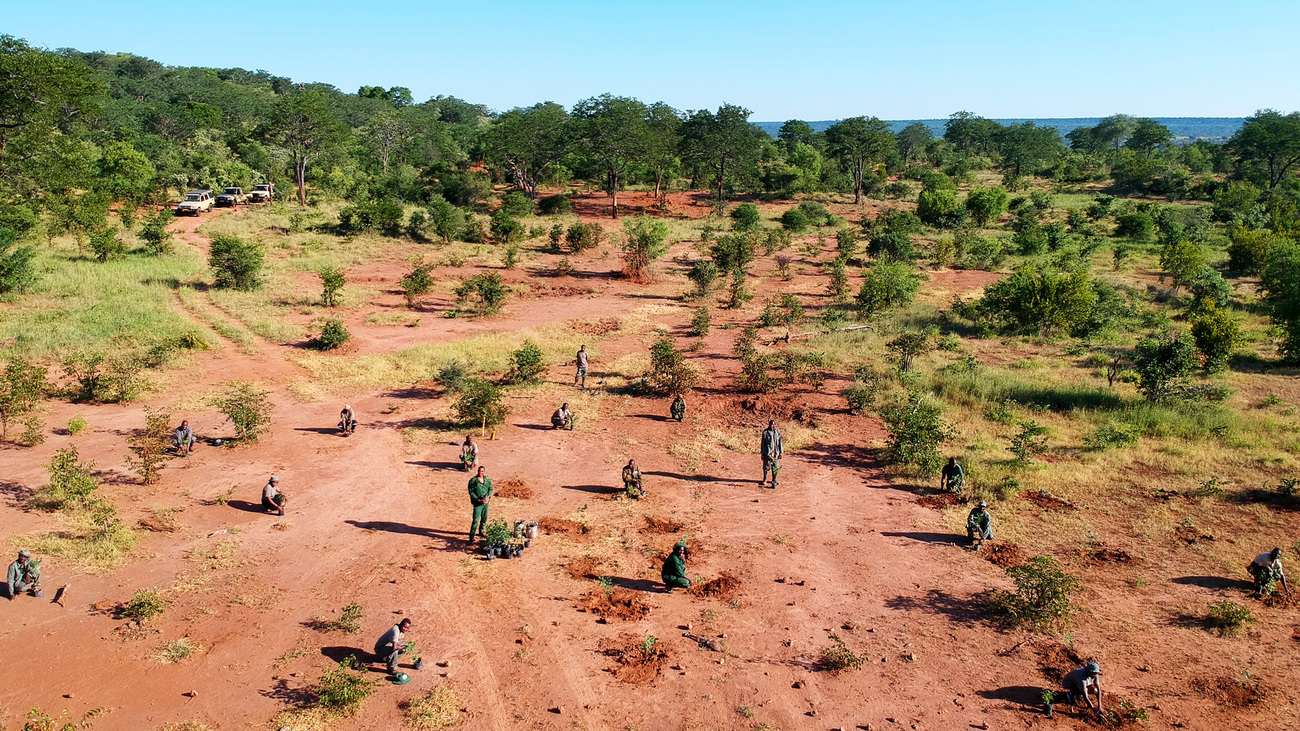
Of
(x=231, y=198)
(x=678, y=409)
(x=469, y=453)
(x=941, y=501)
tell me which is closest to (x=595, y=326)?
(x=678, y=409)

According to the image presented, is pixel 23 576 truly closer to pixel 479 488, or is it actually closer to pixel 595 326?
pixel 479 488

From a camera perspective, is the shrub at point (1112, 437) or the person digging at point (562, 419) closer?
the shrub at point (1112, 437)

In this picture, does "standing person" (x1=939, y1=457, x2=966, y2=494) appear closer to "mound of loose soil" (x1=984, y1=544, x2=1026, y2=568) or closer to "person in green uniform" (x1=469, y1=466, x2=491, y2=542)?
"mound of loose soil" (x1=984, y1=544, x2=1026, y2=568)

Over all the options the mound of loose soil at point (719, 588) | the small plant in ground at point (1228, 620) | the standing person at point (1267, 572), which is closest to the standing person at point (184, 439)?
the mound of loose soil at point (719, 588)

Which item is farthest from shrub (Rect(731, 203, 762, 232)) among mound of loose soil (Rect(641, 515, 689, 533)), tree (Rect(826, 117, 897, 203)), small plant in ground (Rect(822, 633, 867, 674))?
small plant in ground (Rect(822, 633, 867, 674))

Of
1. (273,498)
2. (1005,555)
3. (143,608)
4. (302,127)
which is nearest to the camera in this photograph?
(143,608)

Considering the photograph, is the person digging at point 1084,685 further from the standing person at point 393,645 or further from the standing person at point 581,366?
the standing person at point 581,366
